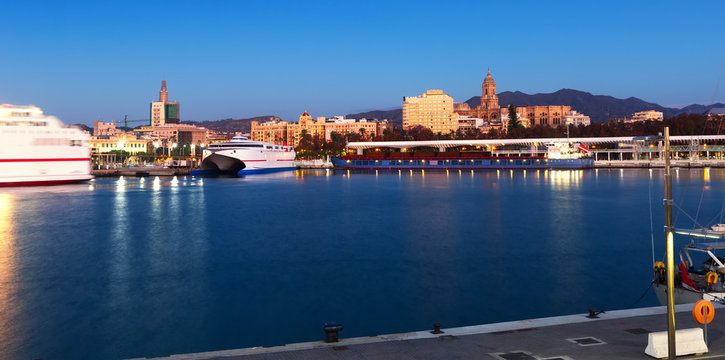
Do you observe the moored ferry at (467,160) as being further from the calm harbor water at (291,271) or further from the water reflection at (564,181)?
the calm harbor water at (291,271)

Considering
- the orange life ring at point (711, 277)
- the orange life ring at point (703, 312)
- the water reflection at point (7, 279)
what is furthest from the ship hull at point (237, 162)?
the orange life ring at point (703, 312)

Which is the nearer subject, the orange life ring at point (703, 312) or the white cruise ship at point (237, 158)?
the orange life ring at point (703, 312)

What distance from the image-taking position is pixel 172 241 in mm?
34750

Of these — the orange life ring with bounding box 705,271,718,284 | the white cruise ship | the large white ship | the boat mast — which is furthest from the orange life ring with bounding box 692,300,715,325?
the white cruise ship

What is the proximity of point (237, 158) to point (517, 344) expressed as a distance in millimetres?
115652

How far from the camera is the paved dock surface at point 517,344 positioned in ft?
32.4

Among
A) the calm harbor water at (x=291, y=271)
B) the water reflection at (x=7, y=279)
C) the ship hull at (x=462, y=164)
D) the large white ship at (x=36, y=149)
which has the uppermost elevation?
the large white ship at (x=36, y=149)

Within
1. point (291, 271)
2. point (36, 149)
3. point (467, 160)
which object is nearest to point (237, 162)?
point (36, 149)

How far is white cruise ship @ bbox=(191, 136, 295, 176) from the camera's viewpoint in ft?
394

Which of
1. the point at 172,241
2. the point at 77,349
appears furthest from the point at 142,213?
the point at 77,349

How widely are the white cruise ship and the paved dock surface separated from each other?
113 metres

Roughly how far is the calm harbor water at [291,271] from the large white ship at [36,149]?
29237mm

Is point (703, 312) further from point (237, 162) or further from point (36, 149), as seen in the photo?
point (237, 162)

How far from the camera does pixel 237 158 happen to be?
4774 inches
